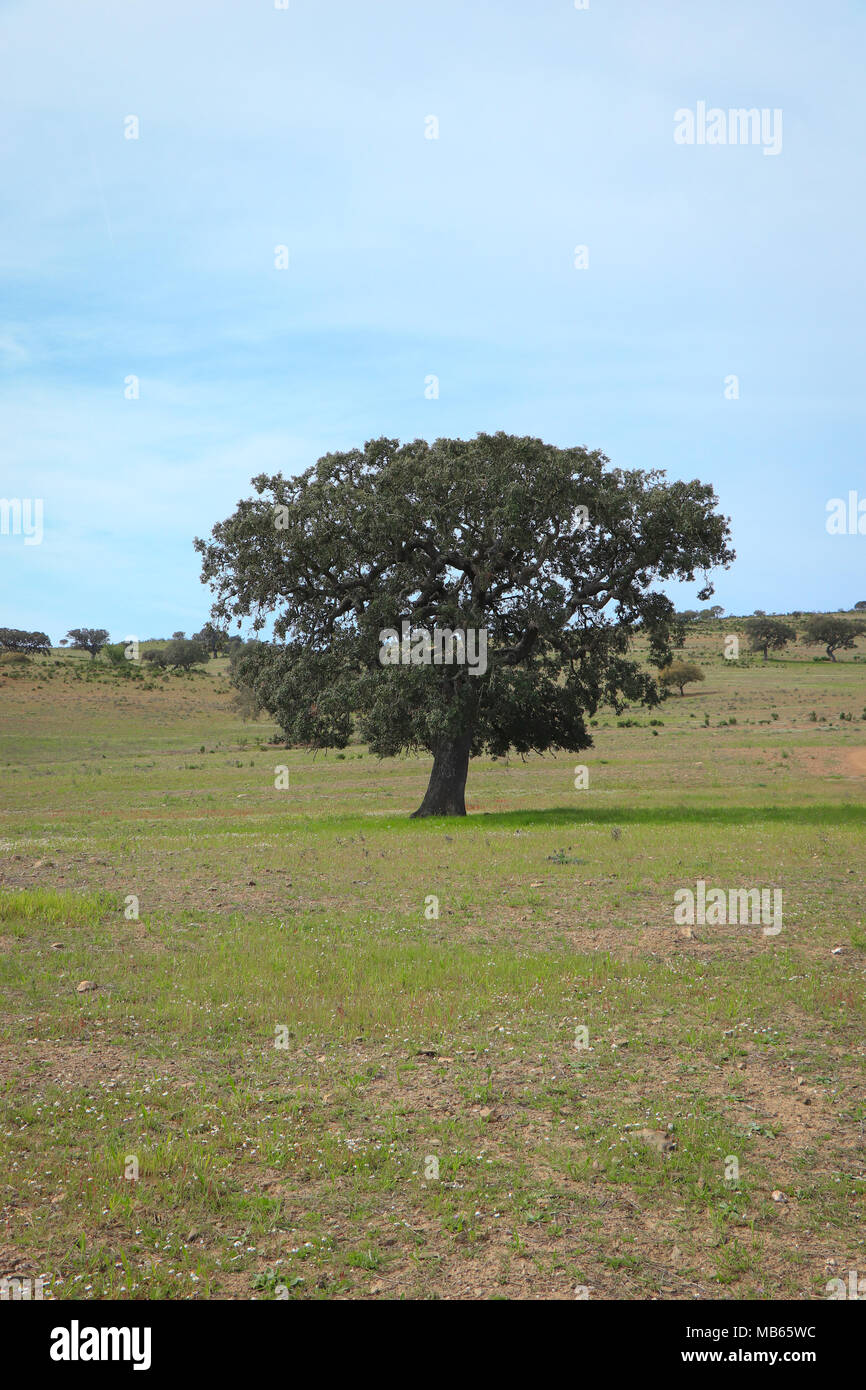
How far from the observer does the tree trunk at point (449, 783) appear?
115ft

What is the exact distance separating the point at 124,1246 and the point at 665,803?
34.3m

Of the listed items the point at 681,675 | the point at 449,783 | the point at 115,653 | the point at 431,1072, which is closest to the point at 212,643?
the point at 115,653

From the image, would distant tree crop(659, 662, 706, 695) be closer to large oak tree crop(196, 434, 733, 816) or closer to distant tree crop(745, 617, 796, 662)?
distant tree crop(745, 617, 796, 662)

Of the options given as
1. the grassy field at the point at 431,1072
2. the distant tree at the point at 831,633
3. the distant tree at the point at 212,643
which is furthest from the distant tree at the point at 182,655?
the grassy field at the point at 431,1072

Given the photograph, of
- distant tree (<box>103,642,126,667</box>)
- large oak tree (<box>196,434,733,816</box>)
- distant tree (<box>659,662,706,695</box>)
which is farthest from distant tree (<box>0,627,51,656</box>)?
large oak tree (<box>196,434,733,816</box>)

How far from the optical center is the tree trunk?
115 feet

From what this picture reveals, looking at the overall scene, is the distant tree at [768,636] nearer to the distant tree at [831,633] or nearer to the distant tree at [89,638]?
the distant tree at [831,633]

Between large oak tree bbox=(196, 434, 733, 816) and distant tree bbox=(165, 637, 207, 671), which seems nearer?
large oak tree bbox=(196, 434, 733, 816)

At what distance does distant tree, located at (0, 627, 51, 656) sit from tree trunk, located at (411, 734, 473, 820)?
122611 mm

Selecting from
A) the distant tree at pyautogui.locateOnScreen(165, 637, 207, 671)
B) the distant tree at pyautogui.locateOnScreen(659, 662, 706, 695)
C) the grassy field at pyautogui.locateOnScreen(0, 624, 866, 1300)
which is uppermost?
the distant tree at pyautogui.locateOnScreen(165, 637, 207, 671)

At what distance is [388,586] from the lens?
108ft

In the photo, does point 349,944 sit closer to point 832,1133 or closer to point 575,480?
point 832,1133

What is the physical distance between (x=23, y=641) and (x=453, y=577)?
13349 cm

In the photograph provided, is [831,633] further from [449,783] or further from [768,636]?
[449,783]
